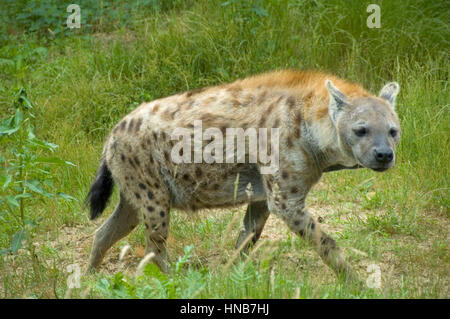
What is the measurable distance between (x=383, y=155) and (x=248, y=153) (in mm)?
833

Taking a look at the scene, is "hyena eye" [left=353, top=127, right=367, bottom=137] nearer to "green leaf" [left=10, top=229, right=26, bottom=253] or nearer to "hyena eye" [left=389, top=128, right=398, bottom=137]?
"hyena eye" [left=389, top=128, right=398, bottom=137]

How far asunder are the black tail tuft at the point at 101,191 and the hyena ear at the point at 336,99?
144 cm

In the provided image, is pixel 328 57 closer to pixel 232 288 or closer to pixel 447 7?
pixel 447 7

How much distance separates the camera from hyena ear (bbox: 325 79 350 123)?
3.61 metres

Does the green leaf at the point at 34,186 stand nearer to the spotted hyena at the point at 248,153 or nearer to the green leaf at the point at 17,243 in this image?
the green leaf at the point at 17,243

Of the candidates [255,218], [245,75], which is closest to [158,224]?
[255,218]

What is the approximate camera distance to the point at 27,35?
24.6 feet

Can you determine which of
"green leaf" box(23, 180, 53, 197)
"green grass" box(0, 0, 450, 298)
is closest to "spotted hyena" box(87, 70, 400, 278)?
"green grass" box(0, 0, 450, 298)

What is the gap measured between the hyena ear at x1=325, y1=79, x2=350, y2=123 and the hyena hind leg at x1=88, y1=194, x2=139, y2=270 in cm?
142

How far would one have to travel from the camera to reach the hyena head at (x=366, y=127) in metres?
3.42

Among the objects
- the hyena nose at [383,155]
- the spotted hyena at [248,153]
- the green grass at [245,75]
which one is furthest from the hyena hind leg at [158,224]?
the hyena nose at [383,155]

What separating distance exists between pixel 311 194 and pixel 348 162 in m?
1.57

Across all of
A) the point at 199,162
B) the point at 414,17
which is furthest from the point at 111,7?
the point at 199,162
